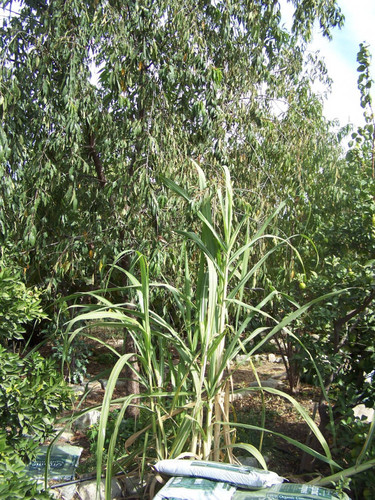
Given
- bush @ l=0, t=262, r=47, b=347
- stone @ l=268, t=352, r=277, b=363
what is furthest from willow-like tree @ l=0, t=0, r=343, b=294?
stone @ l=268, t=352, r=277, b=363

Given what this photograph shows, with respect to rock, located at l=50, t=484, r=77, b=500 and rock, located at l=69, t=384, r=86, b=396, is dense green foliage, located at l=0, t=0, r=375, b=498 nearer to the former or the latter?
rock, located at l=50, t=484, r=77, b=500

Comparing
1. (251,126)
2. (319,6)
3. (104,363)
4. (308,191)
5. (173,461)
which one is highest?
(319,6)

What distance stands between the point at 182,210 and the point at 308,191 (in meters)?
1.73

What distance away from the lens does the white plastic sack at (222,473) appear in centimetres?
168

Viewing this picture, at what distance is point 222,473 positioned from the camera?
1.71 meters

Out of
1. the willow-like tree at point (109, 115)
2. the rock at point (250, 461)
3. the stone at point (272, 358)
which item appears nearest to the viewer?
the rock at point (250, 461)

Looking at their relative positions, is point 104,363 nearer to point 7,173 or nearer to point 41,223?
point 41,223

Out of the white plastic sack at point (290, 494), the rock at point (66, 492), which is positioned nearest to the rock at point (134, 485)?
the rock at point (66, 492)

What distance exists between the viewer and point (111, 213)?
401 cm

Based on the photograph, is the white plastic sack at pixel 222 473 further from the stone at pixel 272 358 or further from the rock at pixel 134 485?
the stone at pixel 272 358

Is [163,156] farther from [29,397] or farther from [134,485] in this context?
[134,485]

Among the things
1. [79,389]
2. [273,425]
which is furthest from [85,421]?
[273,425]

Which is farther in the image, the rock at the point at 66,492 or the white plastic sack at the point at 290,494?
the rock at the point at 66,492

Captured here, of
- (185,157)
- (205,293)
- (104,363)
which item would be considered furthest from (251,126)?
(104,363)
